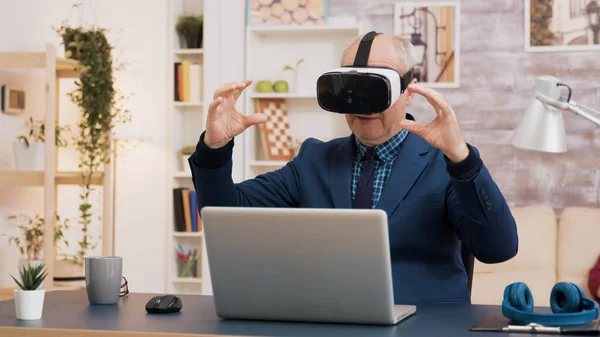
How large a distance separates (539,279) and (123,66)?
9.41 ft

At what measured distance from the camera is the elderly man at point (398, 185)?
6.34 feet

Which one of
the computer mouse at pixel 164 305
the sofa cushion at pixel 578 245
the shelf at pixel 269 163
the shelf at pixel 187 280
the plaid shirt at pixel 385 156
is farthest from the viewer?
the shelf at pixel 187 280

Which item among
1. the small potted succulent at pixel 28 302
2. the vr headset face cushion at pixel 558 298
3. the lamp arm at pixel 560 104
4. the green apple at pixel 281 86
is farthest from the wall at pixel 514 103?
the small potted succulent at pixel 28 302

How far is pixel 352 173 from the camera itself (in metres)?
2.34

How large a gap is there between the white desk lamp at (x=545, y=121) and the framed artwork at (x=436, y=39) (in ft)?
2.84

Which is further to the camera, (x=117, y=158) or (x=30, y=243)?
(x=117, y=158)

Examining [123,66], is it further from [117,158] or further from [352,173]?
[352,173]

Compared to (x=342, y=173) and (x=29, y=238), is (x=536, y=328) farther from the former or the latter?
(x=29, y=238)

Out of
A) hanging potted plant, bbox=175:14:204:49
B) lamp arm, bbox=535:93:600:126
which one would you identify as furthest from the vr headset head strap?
hanging potted plant, bbox=175:14:204:49

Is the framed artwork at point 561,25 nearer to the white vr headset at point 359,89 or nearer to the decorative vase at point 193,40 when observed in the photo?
the decorative vase at point 193,40

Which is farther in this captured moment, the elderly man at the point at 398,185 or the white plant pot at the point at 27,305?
the elderly man at the point at 398,185

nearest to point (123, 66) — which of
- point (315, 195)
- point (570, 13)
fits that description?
point (570, 13)

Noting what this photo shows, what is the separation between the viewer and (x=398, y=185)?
7.25ft

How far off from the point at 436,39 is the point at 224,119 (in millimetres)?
2926
